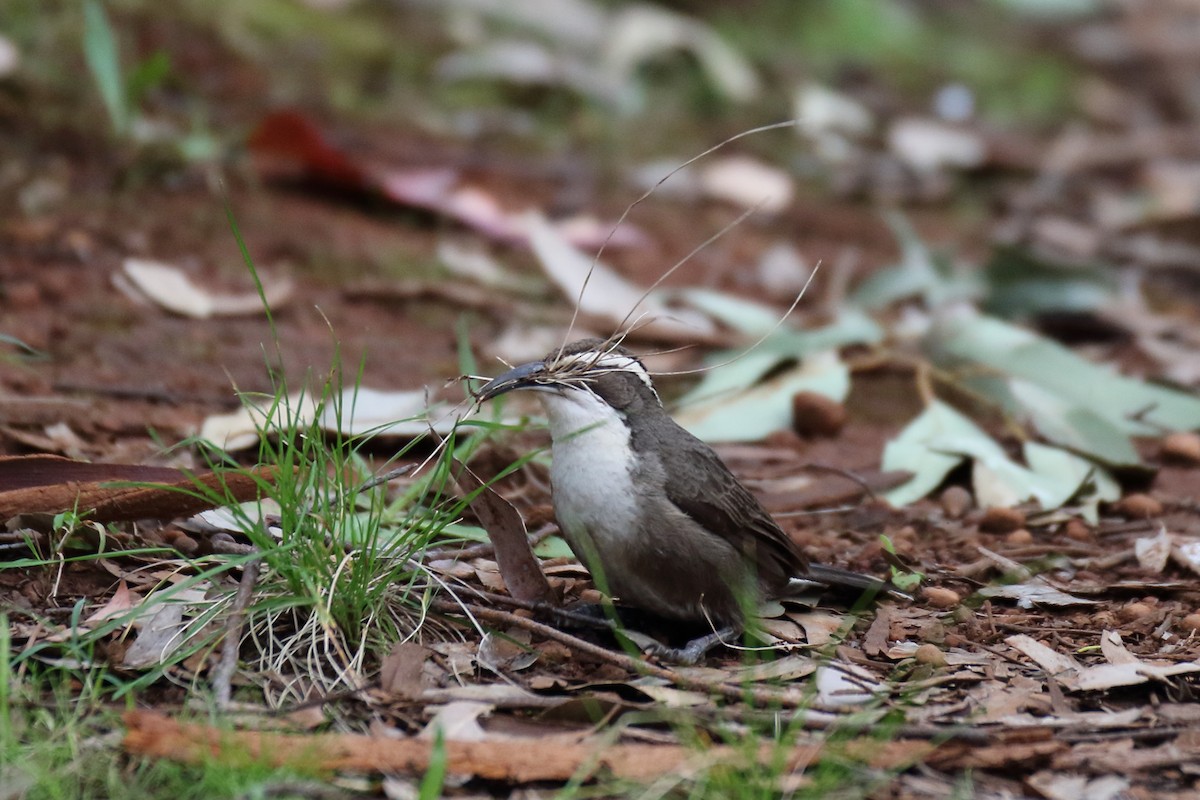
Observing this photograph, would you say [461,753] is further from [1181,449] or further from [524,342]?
[1181,449]

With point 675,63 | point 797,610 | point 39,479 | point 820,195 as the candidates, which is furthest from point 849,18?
point 39,479

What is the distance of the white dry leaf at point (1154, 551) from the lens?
194 inches

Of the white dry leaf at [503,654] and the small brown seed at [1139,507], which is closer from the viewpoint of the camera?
the white dry leaf at [503,654]

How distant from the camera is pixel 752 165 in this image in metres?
10.6

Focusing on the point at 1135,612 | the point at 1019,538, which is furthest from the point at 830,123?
the point at 1135,612

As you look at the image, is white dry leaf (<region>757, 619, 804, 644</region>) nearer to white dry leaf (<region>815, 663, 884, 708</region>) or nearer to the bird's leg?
the bird's leg

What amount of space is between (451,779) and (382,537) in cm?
119

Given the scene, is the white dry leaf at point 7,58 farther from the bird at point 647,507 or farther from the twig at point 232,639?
the twig at point 232,639

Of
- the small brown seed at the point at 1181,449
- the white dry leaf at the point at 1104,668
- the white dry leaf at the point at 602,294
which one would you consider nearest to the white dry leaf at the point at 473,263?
the white dry leaf at the point at 602,294

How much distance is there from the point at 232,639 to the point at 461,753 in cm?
76

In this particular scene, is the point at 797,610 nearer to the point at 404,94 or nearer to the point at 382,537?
the point at 382,537

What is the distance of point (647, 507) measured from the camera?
13.9 ft

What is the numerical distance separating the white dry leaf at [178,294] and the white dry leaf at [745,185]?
426 centimetres

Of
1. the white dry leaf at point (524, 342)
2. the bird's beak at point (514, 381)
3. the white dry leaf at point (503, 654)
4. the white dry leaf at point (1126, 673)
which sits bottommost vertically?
the white dry leaf at point (1126, 673)
